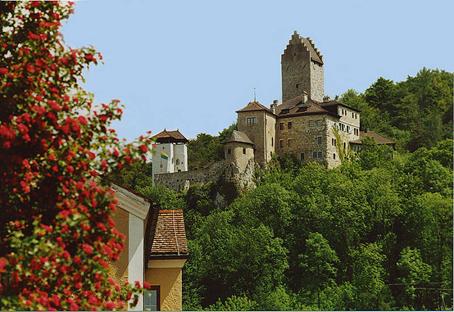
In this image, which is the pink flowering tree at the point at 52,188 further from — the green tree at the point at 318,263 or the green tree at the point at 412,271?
the green tree at the point at 318,263

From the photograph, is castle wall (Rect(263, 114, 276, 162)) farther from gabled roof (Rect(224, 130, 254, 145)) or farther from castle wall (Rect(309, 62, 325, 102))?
castle wall (Rect(309, 62, 325, 102))

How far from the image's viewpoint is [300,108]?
45750 millimetres

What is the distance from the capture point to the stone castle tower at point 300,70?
160ft

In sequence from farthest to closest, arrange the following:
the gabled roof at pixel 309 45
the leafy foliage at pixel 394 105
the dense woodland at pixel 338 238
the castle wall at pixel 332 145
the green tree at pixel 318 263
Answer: the gabled roof at pixel 309 45, the castle wall at pixel 332 145, the leafy foliage at pixel 394 105, the green tree at pixel 318 263, the dense woodland at pixel 338 238

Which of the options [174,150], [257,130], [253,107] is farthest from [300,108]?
[174,150]

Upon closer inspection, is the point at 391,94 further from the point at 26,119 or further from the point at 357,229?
the point at 26,119

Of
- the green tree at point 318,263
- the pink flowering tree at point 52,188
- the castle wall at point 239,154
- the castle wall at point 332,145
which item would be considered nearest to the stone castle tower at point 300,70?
the castle wall at point 332,145

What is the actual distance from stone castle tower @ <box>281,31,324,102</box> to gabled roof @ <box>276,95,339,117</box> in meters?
1.09

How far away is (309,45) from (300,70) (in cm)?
252

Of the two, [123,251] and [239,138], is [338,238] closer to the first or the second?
[239,138]

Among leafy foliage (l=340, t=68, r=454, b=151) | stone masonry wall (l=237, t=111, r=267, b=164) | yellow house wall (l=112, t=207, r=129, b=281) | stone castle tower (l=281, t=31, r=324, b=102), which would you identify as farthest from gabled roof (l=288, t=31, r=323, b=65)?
yellow house wall (l=112, t=207, r=129, b=281)

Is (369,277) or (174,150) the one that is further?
(174,150)

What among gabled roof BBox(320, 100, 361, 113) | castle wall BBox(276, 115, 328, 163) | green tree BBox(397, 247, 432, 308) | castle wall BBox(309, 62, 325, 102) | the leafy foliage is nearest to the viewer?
green tree BBox(397, 247, 432, 308)

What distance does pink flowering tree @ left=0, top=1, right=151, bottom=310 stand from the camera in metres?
3.10
